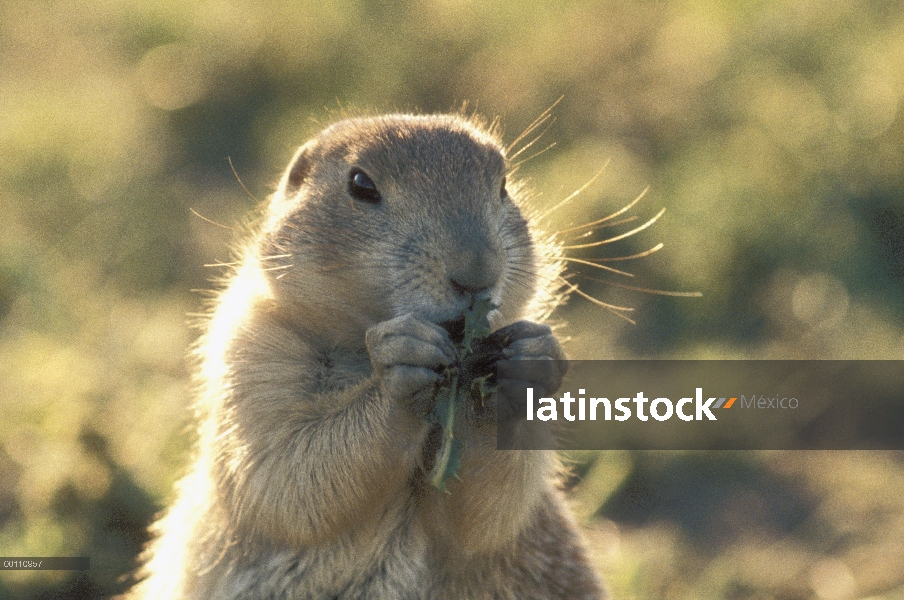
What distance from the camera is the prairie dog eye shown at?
3307 mm

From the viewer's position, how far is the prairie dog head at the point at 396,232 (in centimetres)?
296

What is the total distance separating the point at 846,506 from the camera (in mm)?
4965

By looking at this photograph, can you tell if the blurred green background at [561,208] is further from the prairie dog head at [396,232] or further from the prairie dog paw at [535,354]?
the prairie dog paw at [535,354]

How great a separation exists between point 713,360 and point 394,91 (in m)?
3.69

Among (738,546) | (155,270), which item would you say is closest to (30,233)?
(155,270)

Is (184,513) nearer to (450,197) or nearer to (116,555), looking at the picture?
(116,555)

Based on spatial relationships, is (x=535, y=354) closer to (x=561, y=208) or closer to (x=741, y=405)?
(x=741, y=405)

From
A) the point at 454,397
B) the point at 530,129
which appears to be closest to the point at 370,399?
the point at 454,397

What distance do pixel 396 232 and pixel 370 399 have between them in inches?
A: 21.3

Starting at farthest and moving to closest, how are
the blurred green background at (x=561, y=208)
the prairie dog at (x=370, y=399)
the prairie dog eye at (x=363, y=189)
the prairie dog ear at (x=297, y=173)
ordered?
the blurred green background at (x=561, y=208) < the prairie dog ear at (x=297, y=173) < the prairie dog eye at (x=363, y=189) < the prairie dog at (x=370, y=399)

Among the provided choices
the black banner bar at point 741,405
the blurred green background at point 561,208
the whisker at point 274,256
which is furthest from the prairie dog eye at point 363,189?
the black banner bar at point 741,405

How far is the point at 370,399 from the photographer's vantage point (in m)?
2.96

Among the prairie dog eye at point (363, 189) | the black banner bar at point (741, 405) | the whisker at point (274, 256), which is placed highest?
the black banner bar at point (741, 405)

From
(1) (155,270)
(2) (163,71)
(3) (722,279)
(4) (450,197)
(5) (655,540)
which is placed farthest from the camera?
(2) (163,71)
